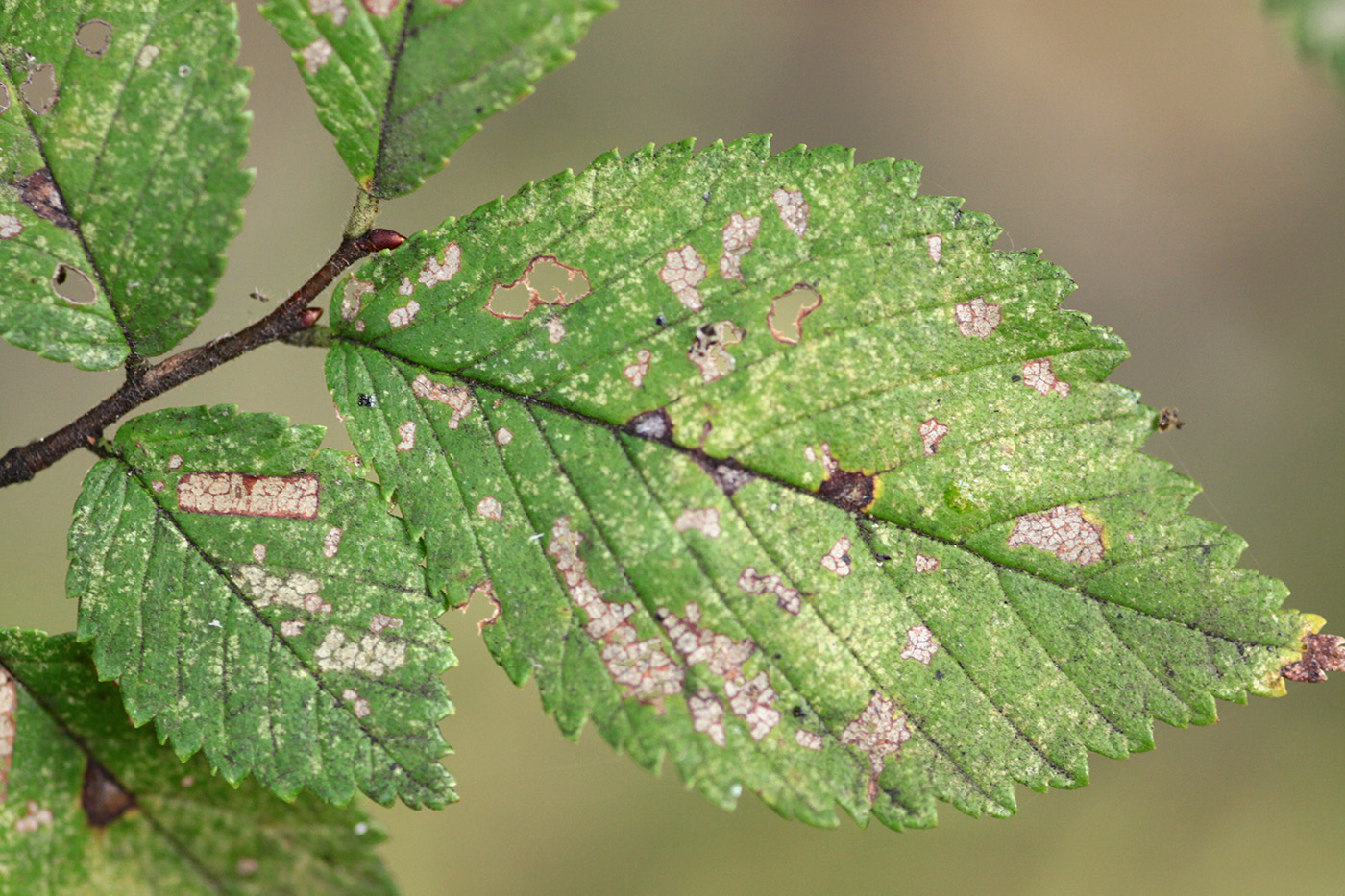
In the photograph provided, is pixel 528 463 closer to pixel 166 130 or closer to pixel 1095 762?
pixel 166 130

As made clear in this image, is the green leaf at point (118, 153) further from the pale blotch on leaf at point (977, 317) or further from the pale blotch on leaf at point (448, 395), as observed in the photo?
the pale blotch on leaf at point (977, 317)

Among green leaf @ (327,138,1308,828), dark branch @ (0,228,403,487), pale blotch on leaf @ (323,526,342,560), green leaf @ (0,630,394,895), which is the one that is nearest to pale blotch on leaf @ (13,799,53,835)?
green leaf @ (0,630,394,895)

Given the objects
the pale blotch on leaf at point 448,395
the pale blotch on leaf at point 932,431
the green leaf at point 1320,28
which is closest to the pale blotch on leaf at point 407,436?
the pale blotch on leaf at point 448,395

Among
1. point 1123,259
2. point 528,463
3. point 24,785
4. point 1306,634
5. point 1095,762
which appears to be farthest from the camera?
point 1123,259

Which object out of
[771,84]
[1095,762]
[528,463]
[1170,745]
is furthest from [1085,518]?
[771,84]

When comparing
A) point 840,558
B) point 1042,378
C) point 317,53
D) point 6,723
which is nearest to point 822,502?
point 840,558

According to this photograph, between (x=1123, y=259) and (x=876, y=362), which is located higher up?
(x=1123, y=259)

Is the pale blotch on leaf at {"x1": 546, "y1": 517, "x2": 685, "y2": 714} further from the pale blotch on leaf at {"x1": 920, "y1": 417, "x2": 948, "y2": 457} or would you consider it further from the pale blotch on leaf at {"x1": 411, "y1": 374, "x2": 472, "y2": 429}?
the pale blotch on leaf at {"x1": 920, "y1": 417, "x2": 948, "y2": 457}
